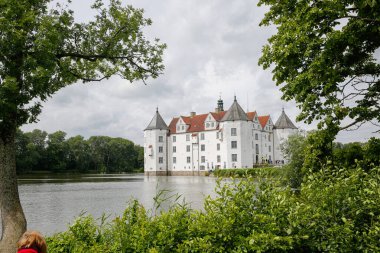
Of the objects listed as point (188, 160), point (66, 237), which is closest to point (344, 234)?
point (66, 237)

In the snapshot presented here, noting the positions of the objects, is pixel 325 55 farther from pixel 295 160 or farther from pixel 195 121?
pixel 195 121

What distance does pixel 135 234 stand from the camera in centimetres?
547

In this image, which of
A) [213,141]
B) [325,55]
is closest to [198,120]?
[213,141]

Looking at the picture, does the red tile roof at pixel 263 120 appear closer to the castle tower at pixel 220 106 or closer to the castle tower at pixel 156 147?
the castle tower at pixel 220 106

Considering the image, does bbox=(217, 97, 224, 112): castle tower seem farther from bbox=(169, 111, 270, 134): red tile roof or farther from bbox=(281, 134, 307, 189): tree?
bbox=(281, 134, 307, 189): tree

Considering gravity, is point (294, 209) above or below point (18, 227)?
above

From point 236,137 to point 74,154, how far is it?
2604 inches

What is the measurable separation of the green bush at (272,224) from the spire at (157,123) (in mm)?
76332

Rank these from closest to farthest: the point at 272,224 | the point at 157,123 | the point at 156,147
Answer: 1. the point at 272,224
2. the point at 156,147
3. the point at 157,123

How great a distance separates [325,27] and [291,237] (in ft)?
25.3

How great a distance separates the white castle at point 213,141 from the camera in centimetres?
7044

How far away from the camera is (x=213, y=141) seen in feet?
247

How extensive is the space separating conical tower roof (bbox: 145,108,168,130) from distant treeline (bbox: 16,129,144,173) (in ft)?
120

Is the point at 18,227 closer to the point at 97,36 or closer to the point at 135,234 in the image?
the point at 135,234
